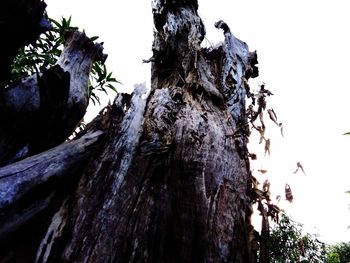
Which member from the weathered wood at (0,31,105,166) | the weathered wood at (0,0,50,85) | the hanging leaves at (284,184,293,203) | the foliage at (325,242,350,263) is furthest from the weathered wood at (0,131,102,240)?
the foliage at (325,242,350,263)

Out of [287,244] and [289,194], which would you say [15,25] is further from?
[287,244]

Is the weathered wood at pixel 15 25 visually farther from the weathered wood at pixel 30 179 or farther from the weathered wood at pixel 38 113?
the weathered wood at pixel 30 179

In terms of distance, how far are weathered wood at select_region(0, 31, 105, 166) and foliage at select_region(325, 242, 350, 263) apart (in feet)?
37.6

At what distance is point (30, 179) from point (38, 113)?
1.86 ft

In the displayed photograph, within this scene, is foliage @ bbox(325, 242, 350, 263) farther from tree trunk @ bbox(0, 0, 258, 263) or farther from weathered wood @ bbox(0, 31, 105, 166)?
weathered wood @ bbox(0, 31, 105, 166)

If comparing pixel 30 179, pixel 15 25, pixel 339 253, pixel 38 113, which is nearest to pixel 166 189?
pixel 30 179

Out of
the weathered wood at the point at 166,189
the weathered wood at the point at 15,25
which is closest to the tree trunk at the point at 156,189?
the weathered wood at the point at 166,189

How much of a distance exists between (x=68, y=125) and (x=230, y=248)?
1.25m

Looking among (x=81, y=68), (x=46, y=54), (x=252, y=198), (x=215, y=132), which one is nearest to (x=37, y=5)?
(x=81, y=68)

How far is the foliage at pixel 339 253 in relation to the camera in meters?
10.8

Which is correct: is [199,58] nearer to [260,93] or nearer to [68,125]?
[260,93]

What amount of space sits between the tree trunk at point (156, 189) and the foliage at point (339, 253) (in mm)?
10656

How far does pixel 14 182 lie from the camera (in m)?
1.33

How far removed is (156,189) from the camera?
1575mm
